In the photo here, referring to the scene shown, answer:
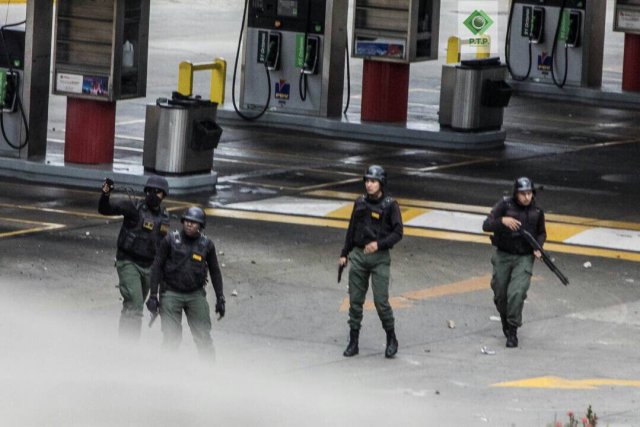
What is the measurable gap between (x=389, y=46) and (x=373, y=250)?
14.3 m

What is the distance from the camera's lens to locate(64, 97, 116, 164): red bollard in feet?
75.4

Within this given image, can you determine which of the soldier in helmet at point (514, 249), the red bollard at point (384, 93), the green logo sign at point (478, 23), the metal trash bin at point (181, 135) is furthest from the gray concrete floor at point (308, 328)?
the green logo sign at point (478, 23)

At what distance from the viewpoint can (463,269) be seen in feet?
58.6

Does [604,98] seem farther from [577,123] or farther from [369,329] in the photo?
[369,329]

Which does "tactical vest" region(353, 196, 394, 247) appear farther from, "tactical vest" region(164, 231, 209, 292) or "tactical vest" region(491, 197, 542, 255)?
"tactical vest" region(164, 231, 209, 292)

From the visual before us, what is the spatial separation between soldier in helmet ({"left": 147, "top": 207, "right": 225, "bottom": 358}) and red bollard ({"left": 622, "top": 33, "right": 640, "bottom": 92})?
72.5 feet

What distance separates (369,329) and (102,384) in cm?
337

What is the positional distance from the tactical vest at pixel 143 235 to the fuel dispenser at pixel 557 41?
20671 mm

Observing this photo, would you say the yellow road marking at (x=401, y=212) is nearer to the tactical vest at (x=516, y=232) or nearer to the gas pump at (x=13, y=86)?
the gas pump at (x=13, y=86)

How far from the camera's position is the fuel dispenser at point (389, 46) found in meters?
28.3

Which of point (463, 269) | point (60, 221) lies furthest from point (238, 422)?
point (60, 221)

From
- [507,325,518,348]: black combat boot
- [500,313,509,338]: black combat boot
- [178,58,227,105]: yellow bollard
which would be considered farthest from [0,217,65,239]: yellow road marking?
[178,58,227,105]: yellow bollard

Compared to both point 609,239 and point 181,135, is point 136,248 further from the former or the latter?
point 181,135

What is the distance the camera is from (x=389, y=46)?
92.8 ft
